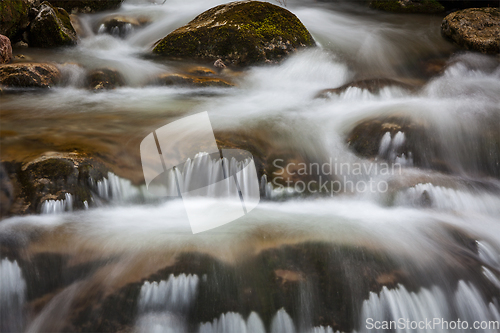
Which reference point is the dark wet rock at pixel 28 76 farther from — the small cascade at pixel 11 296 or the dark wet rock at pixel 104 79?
the small cascade at pixel 11 296

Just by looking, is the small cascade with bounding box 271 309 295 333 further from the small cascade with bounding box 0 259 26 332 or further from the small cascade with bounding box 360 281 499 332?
the small cascade with bounding box 0 259 26 332

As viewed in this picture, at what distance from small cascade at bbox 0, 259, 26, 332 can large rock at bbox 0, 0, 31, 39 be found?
17.2 ft

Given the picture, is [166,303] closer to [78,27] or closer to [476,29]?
[78,27]

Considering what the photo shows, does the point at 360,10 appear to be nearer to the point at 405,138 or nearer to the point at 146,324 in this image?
the point at 405,138

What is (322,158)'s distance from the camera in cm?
432

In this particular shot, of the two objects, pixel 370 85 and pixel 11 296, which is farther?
pixel 370 85

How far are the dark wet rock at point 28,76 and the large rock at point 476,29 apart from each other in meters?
7.01

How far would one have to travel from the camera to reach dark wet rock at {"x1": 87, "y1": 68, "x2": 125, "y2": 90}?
18.4ft

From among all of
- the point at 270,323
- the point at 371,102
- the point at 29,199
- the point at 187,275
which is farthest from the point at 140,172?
the point at 371,102

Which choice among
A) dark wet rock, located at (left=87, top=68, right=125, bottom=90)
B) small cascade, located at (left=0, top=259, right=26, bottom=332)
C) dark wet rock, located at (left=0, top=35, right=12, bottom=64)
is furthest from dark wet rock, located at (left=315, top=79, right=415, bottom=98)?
dark wet rock, located at (left=0, top=35, right=12, bottom=64)

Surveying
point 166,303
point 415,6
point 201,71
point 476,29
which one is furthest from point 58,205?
point 415,6

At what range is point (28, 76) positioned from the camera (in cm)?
536

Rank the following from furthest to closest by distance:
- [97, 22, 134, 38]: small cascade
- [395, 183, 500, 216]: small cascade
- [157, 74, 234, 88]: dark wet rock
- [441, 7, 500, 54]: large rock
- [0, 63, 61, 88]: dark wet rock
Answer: [97, 22, 134, 38]: small cascade → [441, 7, 500, 54]: large rock → [157, 74, 234, 88]: dark wet rock → [0, 63, 61, 88]: dark wet rock → [395, 183, 500, 216]: small cascade

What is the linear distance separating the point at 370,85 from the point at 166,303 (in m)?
4.53
